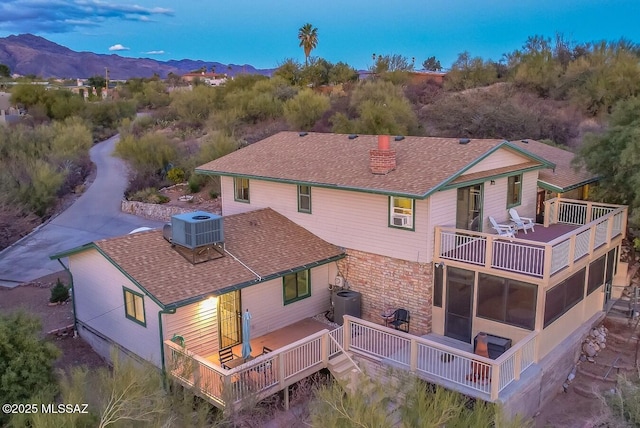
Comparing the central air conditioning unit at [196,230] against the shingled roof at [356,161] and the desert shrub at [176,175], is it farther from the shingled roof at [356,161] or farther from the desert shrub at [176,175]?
the desert shrub at [176,175]

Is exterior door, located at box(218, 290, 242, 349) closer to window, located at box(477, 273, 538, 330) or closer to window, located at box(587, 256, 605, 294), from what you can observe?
window, located at box(477, 273, 538, 330)

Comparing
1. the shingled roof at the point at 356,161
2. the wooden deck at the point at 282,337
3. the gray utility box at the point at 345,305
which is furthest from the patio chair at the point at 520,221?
the wooden deck at the point at 282,337

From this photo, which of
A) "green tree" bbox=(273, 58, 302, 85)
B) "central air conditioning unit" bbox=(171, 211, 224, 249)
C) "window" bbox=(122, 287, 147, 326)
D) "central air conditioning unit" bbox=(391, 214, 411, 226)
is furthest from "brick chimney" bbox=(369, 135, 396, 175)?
Result: "green tree" bbox=(273, 58, 302, 85)

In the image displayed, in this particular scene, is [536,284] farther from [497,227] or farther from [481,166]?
[481,166]

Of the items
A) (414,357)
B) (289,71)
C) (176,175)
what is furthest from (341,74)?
(414,357)

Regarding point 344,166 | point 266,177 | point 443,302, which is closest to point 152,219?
point 266,177

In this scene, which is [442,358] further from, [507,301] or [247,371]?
[247,371]
